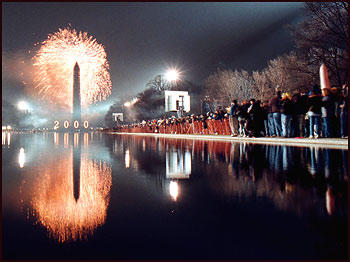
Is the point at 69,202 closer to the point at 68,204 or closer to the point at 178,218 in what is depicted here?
the point at 68,204

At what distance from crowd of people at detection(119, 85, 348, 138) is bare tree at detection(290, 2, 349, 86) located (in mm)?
11182

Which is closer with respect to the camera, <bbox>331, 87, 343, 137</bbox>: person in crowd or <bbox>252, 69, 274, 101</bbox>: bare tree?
<bbox>331, 87, 343, 137</bbox>: person in crowd

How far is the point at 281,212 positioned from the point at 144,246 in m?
1.44

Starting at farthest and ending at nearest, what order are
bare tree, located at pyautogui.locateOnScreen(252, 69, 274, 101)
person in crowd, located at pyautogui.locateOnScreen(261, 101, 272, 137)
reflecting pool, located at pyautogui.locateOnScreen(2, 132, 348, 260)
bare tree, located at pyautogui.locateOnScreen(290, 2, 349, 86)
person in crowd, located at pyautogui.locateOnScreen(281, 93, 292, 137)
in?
bare tree, located at pyautogui.locateOnScreen(252, 69, 274, 101) < bare tree, located at pyautogui.locateOnScreen(290, 2, 349, 86) < person in crowd, located at pyautogui.locateOnScreen(261, 101, 272, 137) < person in crowd, located at pyautogui.locateOnScreen(281, 93, 292, 137) < reflecting pool, located at pyautogui.locateOnScreen(2, 132, 348, 260)

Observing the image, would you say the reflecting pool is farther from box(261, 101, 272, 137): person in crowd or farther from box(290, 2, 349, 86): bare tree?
box(290, 2, 349, 86): bare tree

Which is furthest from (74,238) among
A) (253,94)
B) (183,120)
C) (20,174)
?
(253,94)

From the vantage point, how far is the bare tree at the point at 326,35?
26609 millimetres

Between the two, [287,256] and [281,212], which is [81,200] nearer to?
[281,212]

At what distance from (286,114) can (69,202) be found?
46.6ft

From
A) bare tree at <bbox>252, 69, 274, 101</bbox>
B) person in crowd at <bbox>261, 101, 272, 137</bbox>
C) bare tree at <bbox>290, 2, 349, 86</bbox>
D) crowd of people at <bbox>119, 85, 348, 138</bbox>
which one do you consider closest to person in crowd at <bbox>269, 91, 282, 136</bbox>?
crowd of people at <bbox>119, 85, 348, 138</bbox>

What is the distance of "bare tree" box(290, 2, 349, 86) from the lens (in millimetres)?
26609

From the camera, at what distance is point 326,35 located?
89.0 feet

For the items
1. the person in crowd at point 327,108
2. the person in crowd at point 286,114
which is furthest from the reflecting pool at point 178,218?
the person in crowd at point 286,114

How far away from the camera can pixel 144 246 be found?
2219 mm
